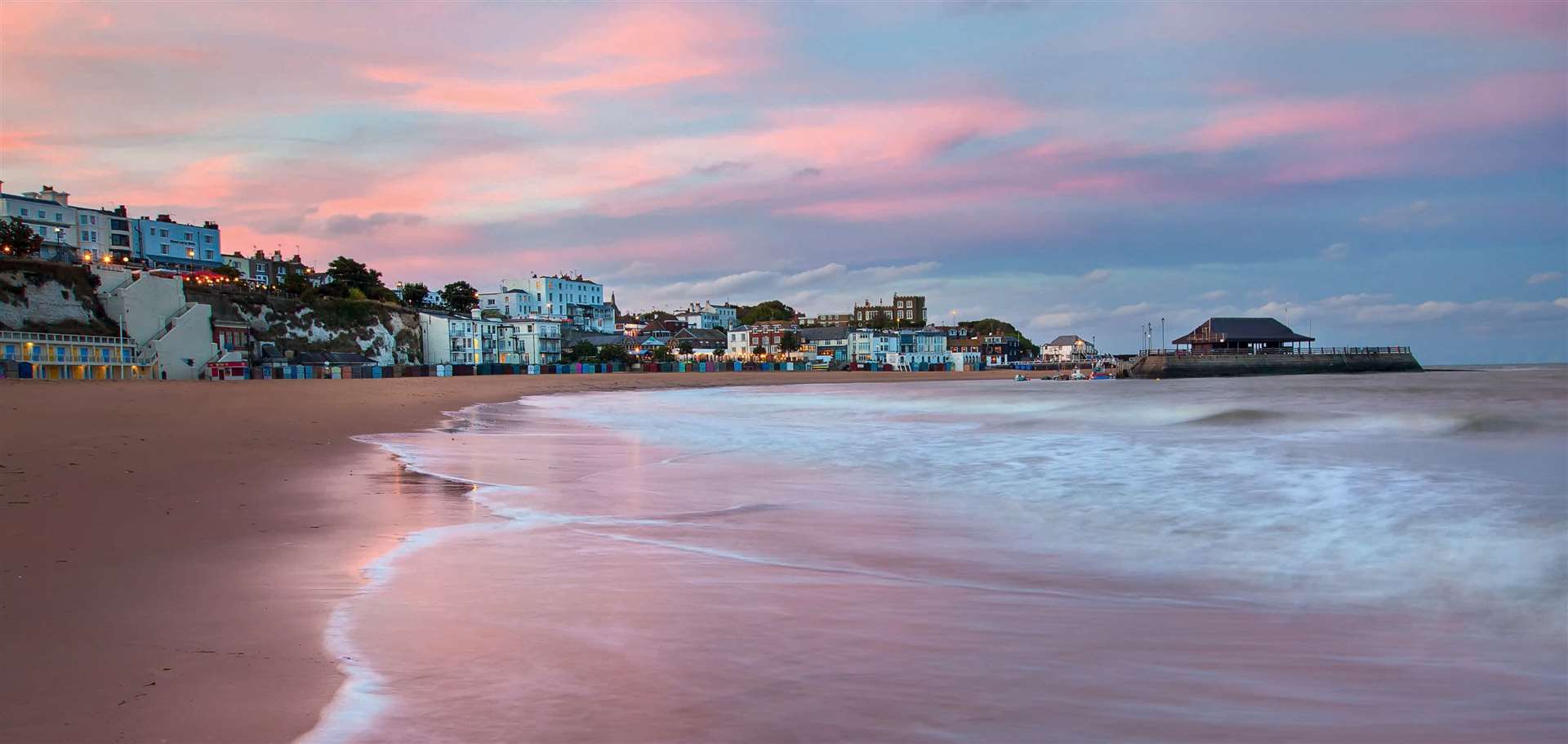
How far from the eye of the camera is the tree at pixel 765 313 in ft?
468

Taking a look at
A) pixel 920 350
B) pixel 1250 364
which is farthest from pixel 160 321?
pixel 1250 364

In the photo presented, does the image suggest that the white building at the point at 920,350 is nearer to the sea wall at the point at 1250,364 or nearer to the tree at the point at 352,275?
the sea wall at the point at 1250,364

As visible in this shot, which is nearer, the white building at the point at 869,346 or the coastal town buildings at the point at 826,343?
the coastal town buildings at the point at 826,343

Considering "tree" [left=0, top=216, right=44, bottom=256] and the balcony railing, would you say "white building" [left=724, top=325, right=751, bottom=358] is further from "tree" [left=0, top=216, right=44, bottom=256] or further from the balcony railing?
"tree" [left=0, top=216, right=44, bottom=256]

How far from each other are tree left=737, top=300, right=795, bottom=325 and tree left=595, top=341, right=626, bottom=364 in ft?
177

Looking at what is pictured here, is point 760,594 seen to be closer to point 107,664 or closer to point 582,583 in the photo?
point 582,583

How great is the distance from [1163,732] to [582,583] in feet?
11.2

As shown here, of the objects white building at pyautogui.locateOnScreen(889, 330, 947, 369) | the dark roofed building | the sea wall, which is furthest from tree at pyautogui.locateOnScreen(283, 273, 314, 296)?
the dark roofed building

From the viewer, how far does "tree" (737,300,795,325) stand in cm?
14250

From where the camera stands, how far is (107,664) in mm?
3305

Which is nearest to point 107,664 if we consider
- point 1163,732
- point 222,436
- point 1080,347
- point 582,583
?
point 582,583

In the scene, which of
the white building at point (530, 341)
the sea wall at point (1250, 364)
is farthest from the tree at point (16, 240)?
the sea wall at point (1250, 364)

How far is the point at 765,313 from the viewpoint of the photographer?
149000mm

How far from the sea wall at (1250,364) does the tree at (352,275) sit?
71.8 m
